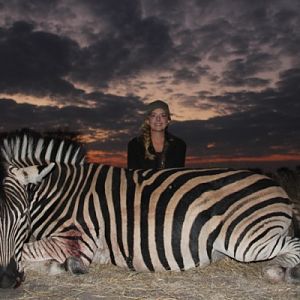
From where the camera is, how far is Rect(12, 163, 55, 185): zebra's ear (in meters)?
3.27

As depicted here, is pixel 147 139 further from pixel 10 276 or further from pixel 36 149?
pixel 10 276

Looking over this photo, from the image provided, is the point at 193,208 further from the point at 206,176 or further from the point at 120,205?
the point at 120,205

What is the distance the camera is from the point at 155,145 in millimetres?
5062

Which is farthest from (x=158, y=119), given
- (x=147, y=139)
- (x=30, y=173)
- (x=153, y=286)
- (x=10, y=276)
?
(x=10, y=276)

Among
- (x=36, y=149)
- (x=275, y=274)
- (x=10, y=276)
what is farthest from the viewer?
(x=36, y=149)

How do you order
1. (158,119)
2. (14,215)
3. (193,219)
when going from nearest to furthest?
(14,215) → (193,219) → (158,119)

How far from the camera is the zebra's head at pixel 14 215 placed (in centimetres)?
291

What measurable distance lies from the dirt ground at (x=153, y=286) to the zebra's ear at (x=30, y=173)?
0.63 meters

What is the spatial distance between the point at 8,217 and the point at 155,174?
1123 millimetres

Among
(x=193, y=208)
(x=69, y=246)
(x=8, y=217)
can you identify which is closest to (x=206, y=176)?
(x=193, y=208)

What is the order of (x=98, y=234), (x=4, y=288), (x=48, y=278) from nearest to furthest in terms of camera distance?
(x=4, y=288) → (x=48, y=278) → (x=98, y=234)

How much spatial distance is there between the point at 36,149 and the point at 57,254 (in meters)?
0.79

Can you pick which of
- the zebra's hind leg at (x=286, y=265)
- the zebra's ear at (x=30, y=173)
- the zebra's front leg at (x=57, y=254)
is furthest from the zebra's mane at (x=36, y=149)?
the zebra's hind leg at (x=286, y=265)

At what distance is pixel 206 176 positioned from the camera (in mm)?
3566
